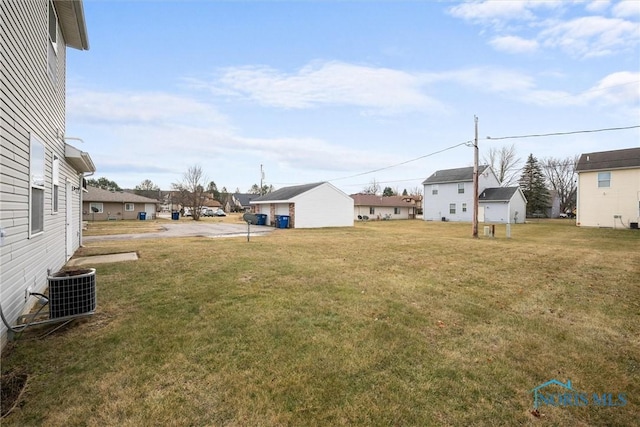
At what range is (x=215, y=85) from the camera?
1586cm

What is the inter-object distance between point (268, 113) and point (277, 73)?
6.03 m

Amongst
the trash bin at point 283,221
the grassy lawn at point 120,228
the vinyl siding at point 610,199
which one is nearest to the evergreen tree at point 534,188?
the vinyl siding at point 610,199

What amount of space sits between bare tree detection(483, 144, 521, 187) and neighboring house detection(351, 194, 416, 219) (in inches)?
567

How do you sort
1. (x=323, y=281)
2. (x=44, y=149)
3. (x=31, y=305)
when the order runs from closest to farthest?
(x=31, y=305) < (x=44, y=149) < (x=323, y=281)

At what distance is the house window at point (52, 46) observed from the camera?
20.8 ft

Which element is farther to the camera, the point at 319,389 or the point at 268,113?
the point at 268,113

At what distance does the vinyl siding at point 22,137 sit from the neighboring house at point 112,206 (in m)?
33.0

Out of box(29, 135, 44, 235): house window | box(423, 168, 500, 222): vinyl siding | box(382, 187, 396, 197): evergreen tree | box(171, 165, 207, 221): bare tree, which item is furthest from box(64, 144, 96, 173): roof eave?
box(382, 187, 396, 197): evergreen tree

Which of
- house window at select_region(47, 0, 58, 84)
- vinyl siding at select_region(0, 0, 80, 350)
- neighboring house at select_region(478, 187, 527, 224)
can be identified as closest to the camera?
vinyl siding at select_region(0, 0, 80, 350)

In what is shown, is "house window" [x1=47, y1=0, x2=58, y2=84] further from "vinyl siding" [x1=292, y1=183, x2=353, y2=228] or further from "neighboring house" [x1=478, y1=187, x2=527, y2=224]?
"neighboring house" [x1=478, y1=187, x2=527, y2=224]

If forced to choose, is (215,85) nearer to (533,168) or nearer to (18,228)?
(18,228)

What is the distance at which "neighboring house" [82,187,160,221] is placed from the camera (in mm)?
33469

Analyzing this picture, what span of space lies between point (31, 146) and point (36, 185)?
66 cm

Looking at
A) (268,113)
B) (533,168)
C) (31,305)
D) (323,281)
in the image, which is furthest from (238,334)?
(533,168)
